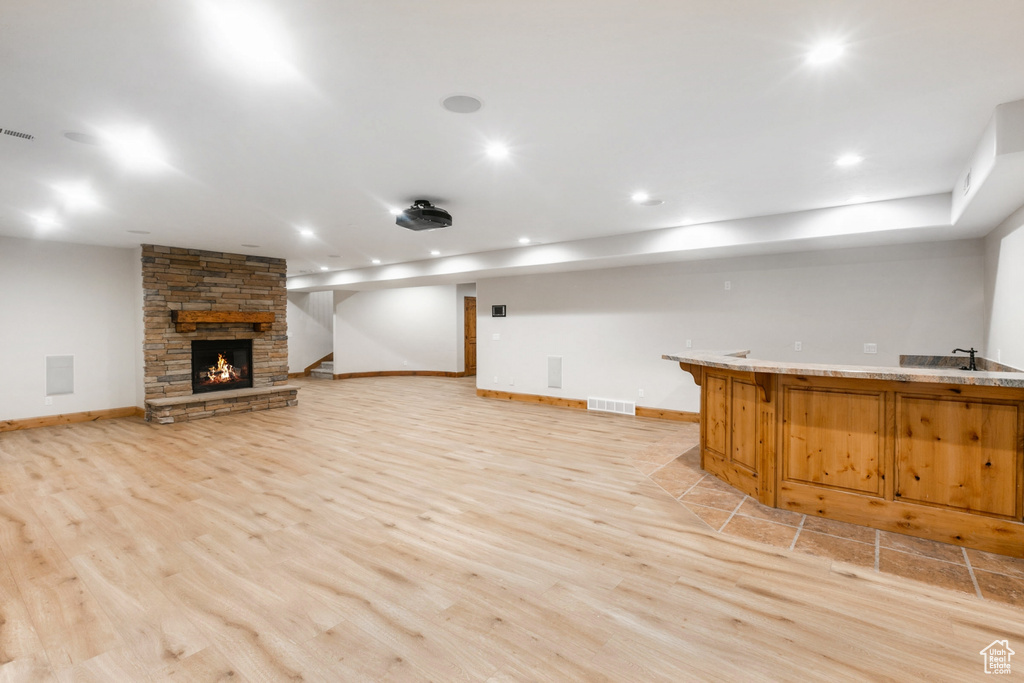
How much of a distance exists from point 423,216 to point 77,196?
3.36 meters

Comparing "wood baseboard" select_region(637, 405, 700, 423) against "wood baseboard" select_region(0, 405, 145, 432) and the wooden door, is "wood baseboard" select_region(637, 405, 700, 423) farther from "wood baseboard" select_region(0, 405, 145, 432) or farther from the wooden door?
"wood baseboard" select_region(0, 405, 145, 432)

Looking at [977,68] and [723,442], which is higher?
[977,68]

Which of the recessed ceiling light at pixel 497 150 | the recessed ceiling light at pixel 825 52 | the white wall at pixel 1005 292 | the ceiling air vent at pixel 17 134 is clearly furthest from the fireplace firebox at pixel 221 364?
the white wall at pixel 1005 292

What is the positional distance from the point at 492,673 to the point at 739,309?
19.0ft

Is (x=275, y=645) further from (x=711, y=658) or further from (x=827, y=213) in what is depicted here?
(x=827, y=213)

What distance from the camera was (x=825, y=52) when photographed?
85.0 inches

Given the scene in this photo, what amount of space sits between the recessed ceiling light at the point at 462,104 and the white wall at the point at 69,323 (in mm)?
7076

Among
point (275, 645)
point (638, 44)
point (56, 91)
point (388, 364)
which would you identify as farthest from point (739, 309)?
point (388, 364)

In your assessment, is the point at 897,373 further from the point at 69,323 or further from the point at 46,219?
the point at 69,323

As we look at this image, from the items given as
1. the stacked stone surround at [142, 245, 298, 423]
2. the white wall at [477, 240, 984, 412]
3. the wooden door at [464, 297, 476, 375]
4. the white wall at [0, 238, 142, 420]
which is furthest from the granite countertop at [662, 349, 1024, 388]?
the wooden door at [464, 297, 476, 375]

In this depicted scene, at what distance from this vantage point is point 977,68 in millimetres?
2279

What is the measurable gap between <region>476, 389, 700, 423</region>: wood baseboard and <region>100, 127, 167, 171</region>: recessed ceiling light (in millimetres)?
6328

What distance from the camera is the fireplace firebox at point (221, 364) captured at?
7634 mm

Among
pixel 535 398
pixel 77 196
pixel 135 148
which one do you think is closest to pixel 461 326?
pixel 535 398
